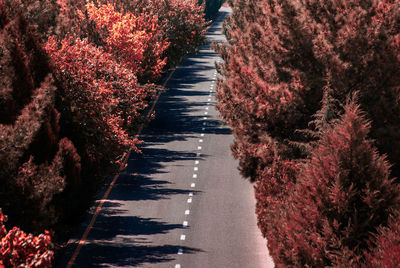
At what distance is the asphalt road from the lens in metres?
Answer: 25.8

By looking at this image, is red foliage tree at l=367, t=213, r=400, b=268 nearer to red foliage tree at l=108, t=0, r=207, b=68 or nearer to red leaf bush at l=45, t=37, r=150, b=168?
red leaf bush at l=45, t=37, r=150, b=168

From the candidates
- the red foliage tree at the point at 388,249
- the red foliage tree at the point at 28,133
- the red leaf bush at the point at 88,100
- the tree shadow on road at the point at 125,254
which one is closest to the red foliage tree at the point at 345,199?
the red foliage tree at the point at 388,249

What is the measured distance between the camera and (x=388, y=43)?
2472 centimetres

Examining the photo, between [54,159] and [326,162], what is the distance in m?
10.4

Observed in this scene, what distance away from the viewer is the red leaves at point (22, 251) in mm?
13203

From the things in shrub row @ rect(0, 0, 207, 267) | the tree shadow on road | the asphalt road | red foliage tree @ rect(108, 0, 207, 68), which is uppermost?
shrub row @ rect(0, 0, 207, 267)

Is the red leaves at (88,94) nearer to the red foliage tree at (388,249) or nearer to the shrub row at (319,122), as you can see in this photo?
the shrub row at (319,122)

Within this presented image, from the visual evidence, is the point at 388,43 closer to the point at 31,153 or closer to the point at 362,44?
the point at 362,44

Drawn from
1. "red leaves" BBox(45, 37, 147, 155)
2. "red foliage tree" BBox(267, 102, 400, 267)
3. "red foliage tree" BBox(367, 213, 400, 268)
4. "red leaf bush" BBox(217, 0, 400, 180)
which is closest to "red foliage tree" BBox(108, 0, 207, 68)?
"red leaves" BBox(45, 37, 147, 155)

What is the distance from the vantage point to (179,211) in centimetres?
3111

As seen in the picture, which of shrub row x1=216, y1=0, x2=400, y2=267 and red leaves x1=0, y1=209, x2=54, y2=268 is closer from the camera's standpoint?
red leaves x1=0, y1=209, x2=54, y2=268

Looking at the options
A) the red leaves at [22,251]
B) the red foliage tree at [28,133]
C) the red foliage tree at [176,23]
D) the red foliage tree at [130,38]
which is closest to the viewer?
the red leaves at [22,251]

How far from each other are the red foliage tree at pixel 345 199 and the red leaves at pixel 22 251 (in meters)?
7.53

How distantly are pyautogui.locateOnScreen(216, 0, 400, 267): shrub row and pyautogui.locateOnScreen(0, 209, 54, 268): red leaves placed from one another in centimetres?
757
